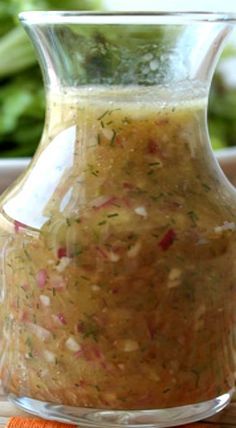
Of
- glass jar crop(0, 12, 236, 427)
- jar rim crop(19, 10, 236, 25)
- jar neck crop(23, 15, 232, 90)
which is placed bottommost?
glass jar crop(0, 12, 236, 427)

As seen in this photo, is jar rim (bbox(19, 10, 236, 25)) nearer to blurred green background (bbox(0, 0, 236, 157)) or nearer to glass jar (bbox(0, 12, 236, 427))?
glass jar (bbox(0, 12, 236, 427))

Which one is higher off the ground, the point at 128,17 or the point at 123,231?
the point at 128,17

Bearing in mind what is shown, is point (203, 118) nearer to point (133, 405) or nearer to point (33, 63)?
point (133, 405)

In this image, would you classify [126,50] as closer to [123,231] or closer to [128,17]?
[128,17]

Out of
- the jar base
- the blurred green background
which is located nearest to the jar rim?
the jar base

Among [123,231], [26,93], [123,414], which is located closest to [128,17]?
[123,231]

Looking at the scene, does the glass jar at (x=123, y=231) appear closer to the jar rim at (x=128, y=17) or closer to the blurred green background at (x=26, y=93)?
the jar rim at (x=128, y=17)

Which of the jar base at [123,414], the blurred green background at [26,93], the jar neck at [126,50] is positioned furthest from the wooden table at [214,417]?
the blurred green background at [26,93]
